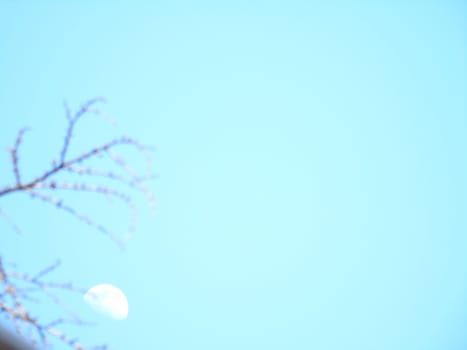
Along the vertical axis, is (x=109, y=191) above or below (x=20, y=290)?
above

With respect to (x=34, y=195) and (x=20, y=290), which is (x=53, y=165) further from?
(x=20, y=290)

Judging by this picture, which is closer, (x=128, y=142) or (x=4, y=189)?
(x=128, y=142)

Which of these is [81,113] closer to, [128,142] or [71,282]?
[128,142]

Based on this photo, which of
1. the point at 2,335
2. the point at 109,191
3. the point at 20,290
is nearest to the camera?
the point at 109,191

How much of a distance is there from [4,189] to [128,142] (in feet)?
2.42

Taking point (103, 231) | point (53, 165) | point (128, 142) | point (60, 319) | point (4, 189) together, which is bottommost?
point (60, 319)

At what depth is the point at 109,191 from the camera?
4.85 ft

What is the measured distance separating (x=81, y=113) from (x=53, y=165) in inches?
12.3

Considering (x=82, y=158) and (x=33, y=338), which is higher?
(x=82, y=158)

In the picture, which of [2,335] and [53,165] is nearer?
[53,165]

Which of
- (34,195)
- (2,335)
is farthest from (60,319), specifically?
(2,335)

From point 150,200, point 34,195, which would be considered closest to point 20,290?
point 34,195

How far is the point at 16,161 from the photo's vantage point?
4.99 feet

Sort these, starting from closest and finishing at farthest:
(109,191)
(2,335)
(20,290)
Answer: (109,191) → (20,290) → (2,335)
